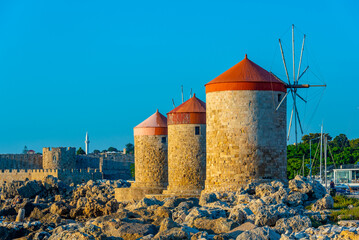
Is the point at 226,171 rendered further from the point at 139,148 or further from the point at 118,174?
the point at 118,174

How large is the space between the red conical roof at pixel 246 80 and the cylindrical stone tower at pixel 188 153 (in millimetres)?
7773

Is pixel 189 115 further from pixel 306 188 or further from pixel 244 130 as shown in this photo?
pixel 306 188

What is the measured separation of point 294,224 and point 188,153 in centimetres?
1554

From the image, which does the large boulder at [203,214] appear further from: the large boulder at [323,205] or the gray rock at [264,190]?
the gray rock at [264,190]

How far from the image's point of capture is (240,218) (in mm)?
14797

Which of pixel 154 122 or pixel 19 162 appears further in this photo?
pixel 19 162

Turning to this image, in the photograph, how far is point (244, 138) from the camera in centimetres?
2098

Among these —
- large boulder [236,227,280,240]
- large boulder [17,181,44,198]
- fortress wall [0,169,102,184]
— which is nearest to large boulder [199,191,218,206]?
→ large boulder [236,227,280,240]

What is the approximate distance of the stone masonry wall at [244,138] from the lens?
20969 mm

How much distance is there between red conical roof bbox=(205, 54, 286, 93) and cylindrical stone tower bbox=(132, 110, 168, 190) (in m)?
13.1

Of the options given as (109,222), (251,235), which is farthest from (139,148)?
(251,235)

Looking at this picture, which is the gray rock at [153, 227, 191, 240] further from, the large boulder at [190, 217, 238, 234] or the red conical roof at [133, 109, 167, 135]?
the red conical roof at [133, 109, 167, 135]

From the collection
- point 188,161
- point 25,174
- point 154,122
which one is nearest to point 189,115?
point 188,161

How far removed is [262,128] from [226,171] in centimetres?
162
